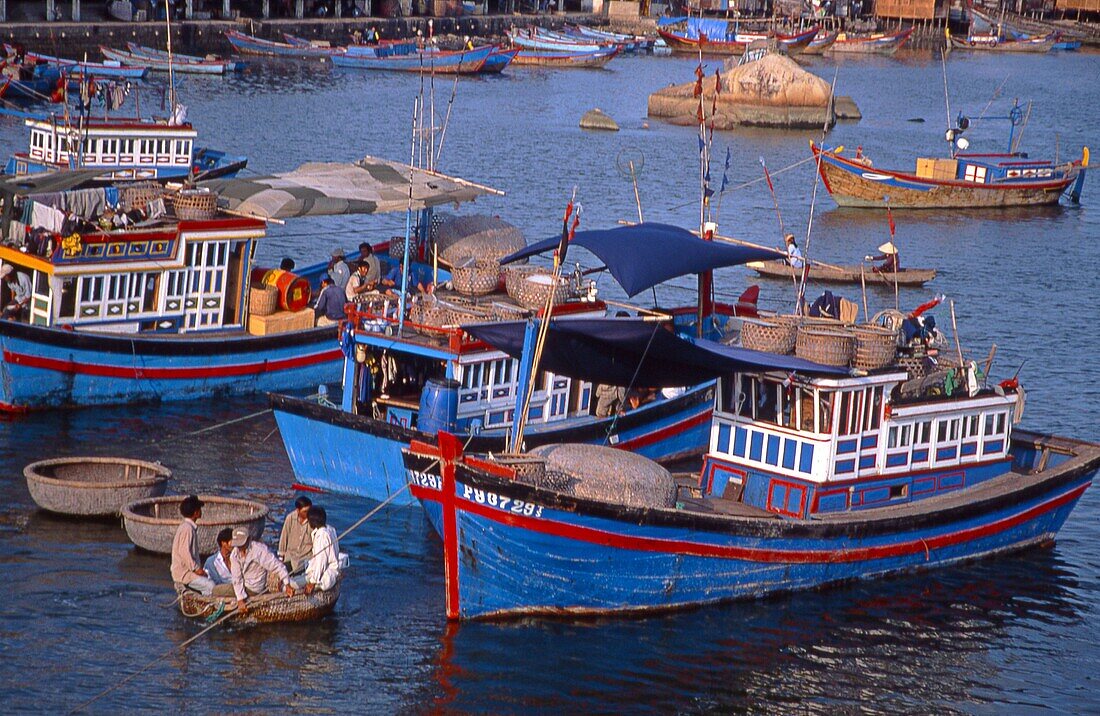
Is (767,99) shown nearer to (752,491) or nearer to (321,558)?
(752,491)

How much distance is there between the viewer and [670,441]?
23.1 m

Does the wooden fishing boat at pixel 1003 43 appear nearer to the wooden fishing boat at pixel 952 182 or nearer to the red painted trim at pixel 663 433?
the wooden fishing boat at pixel 952 182

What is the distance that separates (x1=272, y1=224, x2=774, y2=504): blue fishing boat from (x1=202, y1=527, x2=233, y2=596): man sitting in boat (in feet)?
11.4

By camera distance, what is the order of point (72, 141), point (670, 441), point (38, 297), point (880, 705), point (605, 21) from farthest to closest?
point (605, 21) < point (72, 141) < point (38, 297) < point (670, 441) < point (880, 705)

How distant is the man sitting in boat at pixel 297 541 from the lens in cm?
1725

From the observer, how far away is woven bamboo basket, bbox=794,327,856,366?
719 inches

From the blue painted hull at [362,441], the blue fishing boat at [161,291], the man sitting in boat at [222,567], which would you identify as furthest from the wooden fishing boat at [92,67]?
the man sitting in boat at [222,567]

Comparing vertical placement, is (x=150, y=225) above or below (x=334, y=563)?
above

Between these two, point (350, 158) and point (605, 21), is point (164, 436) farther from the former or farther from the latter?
point (605, 21)

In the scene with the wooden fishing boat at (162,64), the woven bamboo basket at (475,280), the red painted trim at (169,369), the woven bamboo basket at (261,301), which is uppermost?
the woven bamboo basket at (475,280)

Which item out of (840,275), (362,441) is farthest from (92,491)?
(840,275)

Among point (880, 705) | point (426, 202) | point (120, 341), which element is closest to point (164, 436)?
point (120, 341)

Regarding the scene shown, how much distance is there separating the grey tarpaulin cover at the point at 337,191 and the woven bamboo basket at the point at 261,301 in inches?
53.8

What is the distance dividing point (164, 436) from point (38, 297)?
3.12 meters
